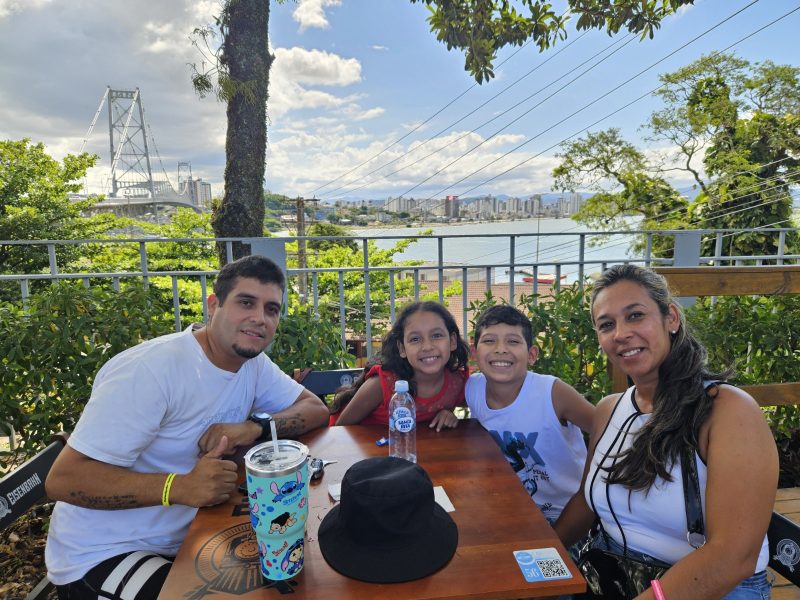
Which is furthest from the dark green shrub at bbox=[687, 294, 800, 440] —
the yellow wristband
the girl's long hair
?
the yellow wristband

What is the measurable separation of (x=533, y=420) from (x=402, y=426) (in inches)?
22.8

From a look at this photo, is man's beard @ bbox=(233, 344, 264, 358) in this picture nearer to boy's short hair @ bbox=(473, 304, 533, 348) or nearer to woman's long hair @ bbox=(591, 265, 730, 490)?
boy's short hair @ bbox=(473, 304, 533, 348)

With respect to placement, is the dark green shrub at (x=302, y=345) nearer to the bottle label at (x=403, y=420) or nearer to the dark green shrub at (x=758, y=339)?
the bottle label at (x=403, y=420)

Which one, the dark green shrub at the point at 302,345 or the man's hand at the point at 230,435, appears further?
the dark green shrub at the point at 302,345

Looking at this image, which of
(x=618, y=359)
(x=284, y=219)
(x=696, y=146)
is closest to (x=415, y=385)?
(x=618, y=359)

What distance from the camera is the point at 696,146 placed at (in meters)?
16.2

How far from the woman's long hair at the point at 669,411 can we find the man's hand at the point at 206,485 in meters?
1.11

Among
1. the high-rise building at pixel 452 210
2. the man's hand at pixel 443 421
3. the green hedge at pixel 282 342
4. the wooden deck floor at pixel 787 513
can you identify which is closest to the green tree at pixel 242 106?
the green hedge at pixel 282 342

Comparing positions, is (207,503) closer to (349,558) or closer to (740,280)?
(349,558)

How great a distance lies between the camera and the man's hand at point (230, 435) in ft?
5.28

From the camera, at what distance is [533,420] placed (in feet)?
6.15

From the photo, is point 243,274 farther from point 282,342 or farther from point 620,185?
point 620,185

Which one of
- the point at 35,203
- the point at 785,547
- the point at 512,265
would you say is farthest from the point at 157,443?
the point at 35,203

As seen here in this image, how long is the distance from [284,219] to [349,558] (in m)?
20.8
